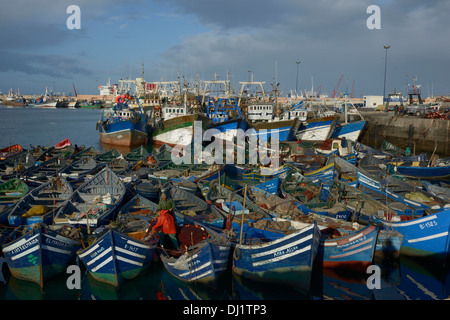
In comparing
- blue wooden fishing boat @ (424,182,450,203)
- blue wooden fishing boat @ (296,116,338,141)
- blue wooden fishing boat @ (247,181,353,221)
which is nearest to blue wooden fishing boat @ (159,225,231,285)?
blue wooden fishing boat @ (247,181,353,221)

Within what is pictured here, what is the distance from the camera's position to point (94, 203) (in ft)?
44.8

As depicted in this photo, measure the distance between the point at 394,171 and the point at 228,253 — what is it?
17.5 metres

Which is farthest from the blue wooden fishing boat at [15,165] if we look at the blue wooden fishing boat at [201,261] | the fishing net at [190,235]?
the blue wooden fishing boat at [201,261]

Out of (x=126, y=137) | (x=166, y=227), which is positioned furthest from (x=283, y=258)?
(x=126, y=137)

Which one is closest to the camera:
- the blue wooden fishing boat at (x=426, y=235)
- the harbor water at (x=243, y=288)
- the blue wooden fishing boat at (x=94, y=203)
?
the harbor water at (x=243, y=288)

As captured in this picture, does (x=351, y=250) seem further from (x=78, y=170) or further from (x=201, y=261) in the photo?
(x=78, y=170)

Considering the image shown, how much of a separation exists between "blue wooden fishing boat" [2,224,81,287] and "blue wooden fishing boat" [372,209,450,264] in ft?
35.6

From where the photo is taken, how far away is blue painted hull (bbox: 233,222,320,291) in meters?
11.0

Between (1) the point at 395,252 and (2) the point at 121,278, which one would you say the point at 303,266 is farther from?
(2) the point at 121,278

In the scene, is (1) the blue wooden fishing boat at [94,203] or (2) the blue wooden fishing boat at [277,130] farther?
(2) the blue wooden fishing boat at [277,130]

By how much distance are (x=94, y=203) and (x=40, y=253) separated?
284cm

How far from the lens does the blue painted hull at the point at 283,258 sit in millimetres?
10953

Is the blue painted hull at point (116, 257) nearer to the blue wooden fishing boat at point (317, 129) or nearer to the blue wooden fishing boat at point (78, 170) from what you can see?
the blue wooden fishing boat at point (78, 170)

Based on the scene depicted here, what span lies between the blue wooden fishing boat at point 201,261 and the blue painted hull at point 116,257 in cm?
81
